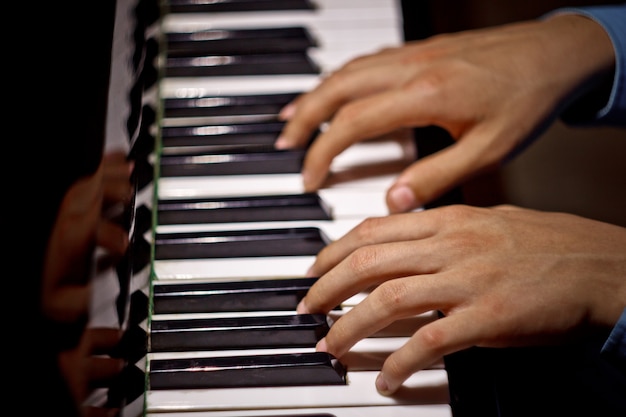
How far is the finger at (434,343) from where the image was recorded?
29.1 inches

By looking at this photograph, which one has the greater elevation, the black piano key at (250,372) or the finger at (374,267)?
the finger at (374,267)

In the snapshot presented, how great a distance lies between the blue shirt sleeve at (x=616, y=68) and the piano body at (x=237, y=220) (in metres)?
0.29

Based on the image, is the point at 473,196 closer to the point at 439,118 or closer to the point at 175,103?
the point at 439,118

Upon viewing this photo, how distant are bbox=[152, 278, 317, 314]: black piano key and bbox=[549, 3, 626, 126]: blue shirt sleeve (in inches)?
23.4

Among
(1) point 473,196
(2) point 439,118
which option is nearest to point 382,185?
(2) point 439,118

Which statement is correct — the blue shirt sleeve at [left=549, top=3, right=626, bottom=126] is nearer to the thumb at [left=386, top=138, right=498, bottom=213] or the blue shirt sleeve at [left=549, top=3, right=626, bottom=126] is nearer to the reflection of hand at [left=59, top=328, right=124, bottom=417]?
the thumb at [left=386, top=138, right=498, bottom=213]

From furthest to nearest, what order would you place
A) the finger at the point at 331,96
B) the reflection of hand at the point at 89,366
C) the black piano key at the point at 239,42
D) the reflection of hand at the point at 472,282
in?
the black piano key at the point at 239,42
the finger at the point at 331,96
the reflection of hand at the point at 472,282
the reflection of hand at the point at 89,366

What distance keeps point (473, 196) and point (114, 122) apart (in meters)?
0.96

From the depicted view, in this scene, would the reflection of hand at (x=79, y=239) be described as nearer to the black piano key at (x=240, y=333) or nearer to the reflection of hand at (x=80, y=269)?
the reflection of hand at (x=80, y=269)

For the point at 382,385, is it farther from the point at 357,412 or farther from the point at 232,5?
the point at 232,5

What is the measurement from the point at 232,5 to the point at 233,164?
1.17 feet

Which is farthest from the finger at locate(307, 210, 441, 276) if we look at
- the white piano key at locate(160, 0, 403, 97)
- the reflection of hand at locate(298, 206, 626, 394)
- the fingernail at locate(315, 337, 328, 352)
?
the white piano key at locate(160, 0, 403, 97)

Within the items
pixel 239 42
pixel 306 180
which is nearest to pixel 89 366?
pixel 306 180

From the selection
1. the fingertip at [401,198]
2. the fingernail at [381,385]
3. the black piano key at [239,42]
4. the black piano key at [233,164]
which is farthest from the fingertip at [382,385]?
the black piano key at [239,42]
